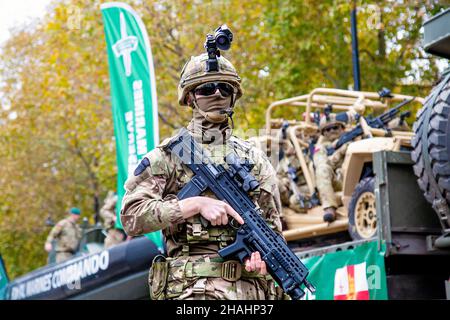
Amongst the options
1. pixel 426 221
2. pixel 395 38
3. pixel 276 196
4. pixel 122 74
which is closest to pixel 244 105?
pixel 395 38

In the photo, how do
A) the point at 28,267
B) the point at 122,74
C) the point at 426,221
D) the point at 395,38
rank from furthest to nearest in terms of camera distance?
the point at 28,267 → the point at 395,38 → the point at 122,74 → the point at 426,221

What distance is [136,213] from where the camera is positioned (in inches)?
152

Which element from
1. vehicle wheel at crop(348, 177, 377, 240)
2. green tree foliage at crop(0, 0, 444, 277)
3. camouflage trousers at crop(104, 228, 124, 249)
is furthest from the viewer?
green tree foliage at crop(0, 0, 444, 277)

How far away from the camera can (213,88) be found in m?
4.01

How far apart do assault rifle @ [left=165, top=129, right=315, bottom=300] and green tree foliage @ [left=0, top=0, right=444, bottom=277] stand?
6.88 m

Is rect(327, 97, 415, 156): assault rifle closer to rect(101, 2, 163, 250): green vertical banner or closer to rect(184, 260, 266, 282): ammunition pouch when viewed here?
rect(101, 2, 163, 250): green vertical banner

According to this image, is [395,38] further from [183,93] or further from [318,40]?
[183,93]

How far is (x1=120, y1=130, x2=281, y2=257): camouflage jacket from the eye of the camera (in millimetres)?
3830

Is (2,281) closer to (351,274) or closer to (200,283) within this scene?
(351,274)

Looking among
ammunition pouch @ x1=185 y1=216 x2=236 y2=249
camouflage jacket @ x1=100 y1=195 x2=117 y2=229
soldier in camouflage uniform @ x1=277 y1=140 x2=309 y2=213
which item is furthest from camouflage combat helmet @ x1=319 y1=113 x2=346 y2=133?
ammunition pouch @ x1=185 y1=216 x2=236 y2=249

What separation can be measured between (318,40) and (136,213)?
12.3 metres

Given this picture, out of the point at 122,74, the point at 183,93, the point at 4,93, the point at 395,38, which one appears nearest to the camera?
the point at 183,93

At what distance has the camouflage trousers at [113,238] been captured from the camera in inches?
556

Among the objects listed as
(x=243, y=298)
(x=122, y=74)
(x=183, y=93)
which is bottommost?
(x=243, y=298)
